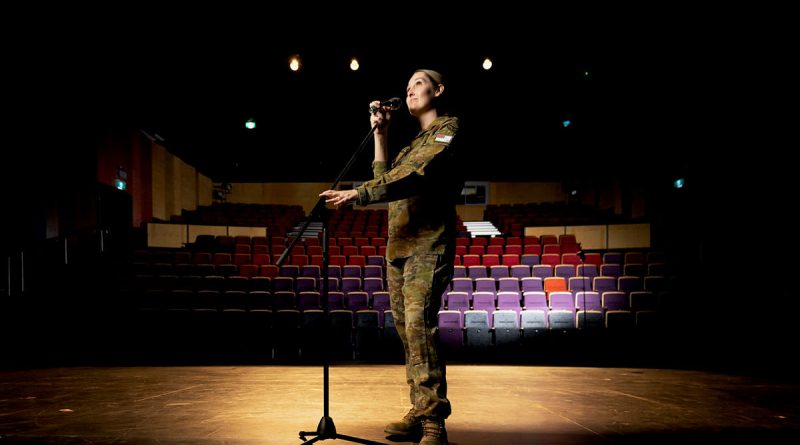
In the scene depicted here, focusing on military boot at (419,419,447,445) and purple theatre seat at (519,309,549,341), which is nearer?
military boot at (419,419,447,445)

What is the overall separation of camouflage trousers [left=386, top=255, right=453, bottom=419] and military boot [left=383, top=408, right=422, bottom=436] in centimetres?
7

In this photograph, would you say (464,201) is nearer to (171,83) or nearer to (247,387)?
(171,83)

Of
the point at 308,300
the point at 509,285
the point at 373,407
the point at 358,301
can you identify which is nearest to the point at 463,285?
the point at 509,285

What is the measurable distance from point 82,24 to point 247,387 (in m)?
6.25

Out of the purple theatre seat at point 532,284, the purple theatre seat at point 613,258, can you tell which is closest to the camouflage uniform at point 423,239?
the purple theatre seat at point 532,284

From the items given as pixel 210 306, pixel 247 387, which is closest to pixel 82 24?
pixel 210 306

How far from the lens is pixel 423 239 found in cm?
205

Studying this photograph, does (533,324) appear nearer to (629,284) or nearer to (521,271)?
(521,271)

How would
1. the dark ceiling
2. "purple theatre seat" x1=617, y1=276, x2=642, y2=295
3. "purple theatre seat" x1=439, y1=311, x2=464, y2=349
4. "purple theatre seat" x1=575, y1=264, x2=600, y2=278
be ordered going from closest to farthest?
1. "purple theatre seat" x1=439, y1=311, x2=464, y2=349
2. "purple theatre seat" x1=617, y1=276, x2=642, y2=295
3. "purple theatre seat" x1=575, y1=264, x2=600, y2=278
4. the dark ceiling

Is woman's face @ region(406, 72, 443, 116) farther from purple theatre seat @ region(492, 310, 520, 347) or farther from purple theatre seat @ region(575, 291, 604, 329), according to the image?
purple theatre seat @ region(575, 291, 604, 329)

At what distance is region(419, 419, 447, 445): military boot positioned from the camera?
1891 mm

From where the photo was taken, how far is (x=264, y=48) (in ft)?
29.4

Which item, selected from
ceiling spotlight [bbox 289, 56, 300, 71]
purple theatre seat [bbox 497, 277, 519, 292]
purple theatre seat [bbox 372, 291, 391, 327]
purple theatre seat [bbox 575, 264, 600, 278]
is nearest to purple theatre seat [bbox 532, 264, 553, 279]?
purple theatre seat [bbox 575, 264, 600, 278]

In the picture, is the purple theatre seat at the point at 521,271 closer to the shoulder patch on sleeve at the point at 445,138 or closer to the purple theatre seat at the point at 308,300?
the purple theatre seat at the point at 308,300
